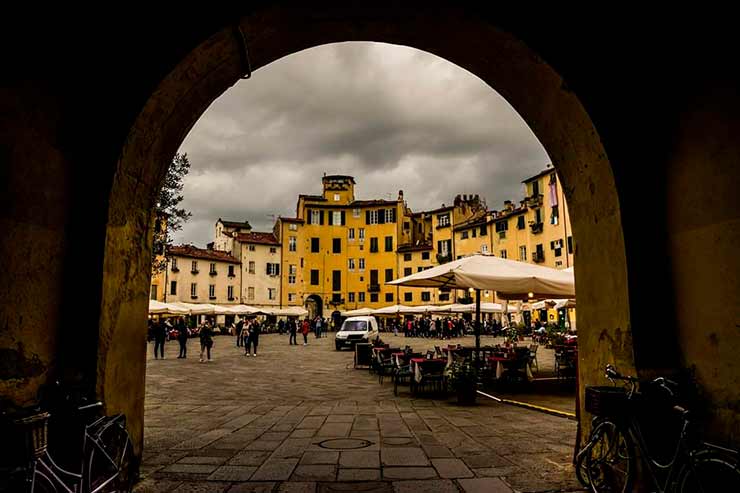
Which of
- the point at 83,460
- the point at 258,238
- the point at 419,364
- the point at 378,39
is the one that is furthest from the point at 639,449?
the point at 258,238

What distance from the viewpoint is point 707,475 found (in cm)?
282

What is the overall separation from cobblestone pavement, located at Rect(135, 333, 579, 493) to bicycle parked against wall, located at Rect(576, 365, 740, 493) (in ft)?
1.38

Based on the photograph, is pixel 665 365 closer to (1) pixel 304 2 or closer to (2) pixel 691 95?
(2) pixel 691 95

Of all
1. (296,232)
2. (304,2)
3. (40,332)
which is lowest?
(40,332)

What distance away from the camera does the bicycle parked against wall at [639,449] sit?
2.88 meters

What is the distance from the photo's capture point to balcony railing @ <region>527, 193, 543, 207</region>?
41.5 meters

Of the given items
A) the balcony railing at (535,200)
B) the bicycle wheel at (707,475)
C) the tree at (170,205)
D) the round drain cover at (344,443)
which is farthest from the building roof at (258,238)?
the bicycle wheel at (707,475)

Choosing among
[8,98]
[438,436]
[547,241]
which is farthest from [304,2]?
[547,241]

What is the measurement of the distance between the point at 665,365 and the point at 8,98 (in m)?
4.62

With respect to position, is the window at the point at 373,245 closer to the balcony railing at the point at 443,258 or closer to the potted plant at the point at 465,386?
the balcony railing at the point at 443,258

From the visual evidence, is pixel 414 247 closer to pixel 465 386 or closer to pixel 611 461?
pixel 465 386

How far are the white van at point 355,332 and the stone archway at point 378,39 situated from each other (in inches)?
797

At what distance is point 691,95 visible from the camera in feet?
11.5

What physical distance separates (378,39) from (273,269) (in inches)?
2104
